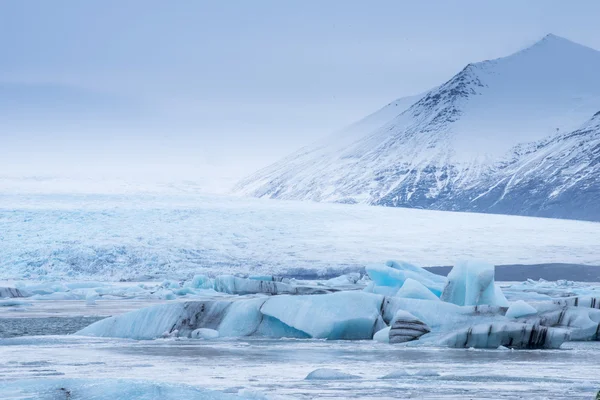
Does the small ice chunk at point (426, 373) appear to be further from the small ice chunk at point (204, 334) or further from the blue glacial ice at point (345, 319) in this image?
the small ice chunk at point (204, 334)

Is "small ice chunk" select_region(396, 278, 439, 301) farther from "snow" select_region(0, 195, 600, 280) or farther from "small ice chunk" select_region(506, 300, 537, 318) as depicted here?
"snow" select_region(0, 195, 600, 280)

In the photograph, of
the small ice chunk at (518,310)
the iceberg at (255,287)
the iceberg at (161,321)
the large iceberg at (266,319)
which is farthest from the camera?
the iceberg at (255,287)

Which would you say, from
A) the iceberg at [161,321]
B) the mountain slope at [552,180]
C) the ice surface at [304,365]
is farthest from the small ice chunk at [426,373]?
the mountain slope at [552,180]

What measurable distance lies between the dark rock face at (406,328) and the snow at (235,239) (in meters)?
18.0

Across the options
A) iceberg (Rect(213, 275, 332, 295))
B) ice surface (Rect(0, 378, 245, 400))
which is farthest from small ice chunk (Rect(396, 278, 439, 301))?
ice surface (Rect(0, 378, 245, 400))

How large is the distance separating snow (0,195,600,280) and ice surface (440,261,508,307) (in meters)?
16.5

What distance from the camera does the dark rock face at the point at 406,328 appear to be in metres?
10.6

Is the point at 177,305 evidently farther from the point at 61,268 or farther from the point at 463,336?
the point at 61,268

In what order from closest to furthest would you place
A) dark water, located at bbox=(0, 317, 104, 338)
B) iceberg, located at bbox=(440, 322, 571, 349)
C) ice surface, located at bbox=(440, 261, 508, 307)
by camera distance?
iceberg, located at bbox=(440, 322, 571, 349)
dark water, located at bbox=(0, 317, 104, 338)
ice surface, located at bbox=(440, 261, 508, 307)

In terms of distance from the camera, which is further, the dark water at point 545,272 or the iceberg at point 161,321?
the dark water at point 545,272

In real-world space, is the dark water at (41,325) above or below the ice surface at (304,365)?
below

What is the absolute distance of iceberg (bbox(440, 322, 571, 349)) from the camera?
394 inches

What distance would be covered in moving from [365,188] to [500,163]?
28828 millimetres

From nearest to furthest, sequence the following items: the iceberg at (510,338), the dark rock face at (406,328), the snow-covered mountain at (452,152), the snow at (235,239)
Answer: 1. the iceberg at (510,338)
2. the dark rock face at (406,328)
3. the snow at (235,239)
4. the snow-covered mountain at (452,152)
